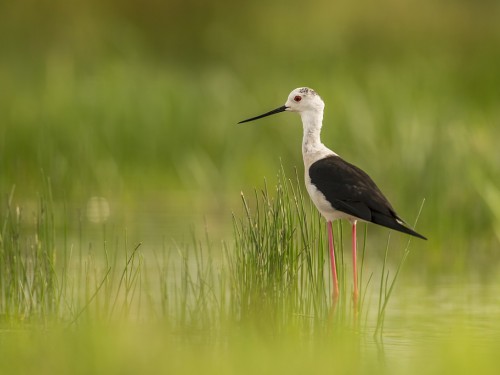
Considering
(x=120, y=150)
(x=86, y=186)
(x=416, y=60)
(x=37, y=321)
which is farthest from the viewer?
(x=416, y=60)

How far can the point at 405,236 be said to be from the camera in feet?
38.5

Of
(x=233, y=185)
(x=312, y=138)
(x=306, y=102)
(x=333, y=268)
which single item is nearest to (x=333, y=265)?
(x=333, y=268)

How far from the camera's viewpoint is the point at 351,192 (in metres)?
7.85

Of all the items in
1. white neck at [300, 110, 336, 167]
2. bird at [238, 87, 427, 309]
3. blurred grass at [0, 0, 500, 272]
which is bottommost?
bird at [238, 87, 427, 309]

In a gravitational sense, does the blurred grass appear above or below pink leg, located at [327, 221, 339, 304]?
above

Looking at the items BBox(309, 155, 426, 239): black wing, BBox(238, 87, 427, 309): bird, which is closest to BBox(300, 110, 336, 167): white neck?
BBox(238, 87, 427, 309): bird

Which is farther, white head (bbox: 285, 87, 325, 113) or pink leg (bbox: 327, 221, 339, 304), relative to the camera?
white head (bbox: 285, 87, 325, 113)

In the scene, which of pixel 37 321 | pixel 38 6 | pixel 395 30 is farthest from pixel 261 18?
pixel 37 321

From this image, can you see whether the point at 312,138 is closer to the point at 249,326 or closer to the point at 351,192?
the point at 351,192

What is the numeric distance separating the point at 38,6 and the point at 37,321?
15.6 m

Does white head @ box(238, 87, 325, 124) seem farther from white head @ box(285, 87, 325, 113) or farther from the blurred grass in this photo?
the blurred grass

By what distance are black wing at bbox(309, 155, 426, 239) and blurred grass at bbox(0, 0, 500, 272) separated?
2.81 m

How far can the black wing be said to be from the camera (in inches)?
306

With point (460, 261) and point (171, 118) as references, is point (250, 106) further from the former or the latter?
point (460, 261)
